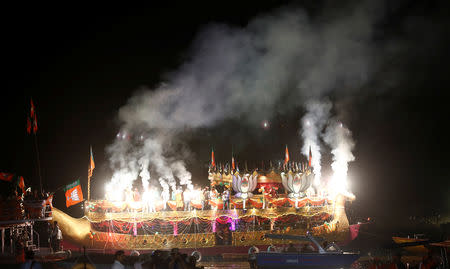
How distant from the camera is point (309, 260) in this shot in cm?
1367

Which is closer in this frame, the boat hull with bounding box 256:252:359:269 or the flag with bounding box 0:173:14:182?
the boat hull with bounding box 256:252:359:269

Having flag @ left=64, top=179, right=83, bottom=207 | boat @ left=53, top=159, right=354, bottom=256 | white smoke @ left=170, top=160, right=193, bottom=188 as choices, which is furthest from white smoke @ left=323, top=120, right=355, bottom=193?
flag @ left=64, top=179, right=83, bottom=207

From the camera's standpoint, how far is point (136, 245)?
67.1 ft

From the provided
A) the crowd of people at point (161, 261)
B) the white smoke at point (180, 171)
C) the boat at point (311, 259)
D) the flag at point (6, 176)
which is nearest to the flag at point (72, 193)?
the flag at point (6, 176)

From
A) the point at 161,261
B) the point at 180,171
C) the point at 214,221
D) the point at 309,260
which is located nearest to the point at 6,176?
the point at 214,221

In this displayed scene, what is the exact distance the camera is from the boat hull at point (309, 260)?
13.6 meters

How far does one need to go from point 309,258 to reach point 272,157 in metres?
29.9

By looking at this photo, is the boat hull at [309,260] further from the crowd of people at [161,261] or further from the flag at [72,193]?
the flag at [72,193]

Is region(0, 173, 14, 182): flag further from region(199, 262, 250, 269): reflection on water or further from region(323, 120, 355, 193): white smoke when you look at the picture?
region(323, 120, 355, 193): white smoke

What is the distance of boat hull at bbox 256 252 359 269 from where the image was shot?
1363 cm

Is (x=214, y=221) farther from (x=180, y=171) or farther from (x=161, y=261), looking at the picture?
(x=180, y=171)

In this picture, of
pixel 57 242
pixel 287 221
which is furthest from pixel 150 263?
pixel 287 221

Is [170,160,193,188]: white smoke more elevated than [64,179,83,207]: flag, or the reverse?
[170,160,193,188]: white smoke

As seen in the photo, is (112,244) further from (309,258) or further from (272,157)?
(272,157)
